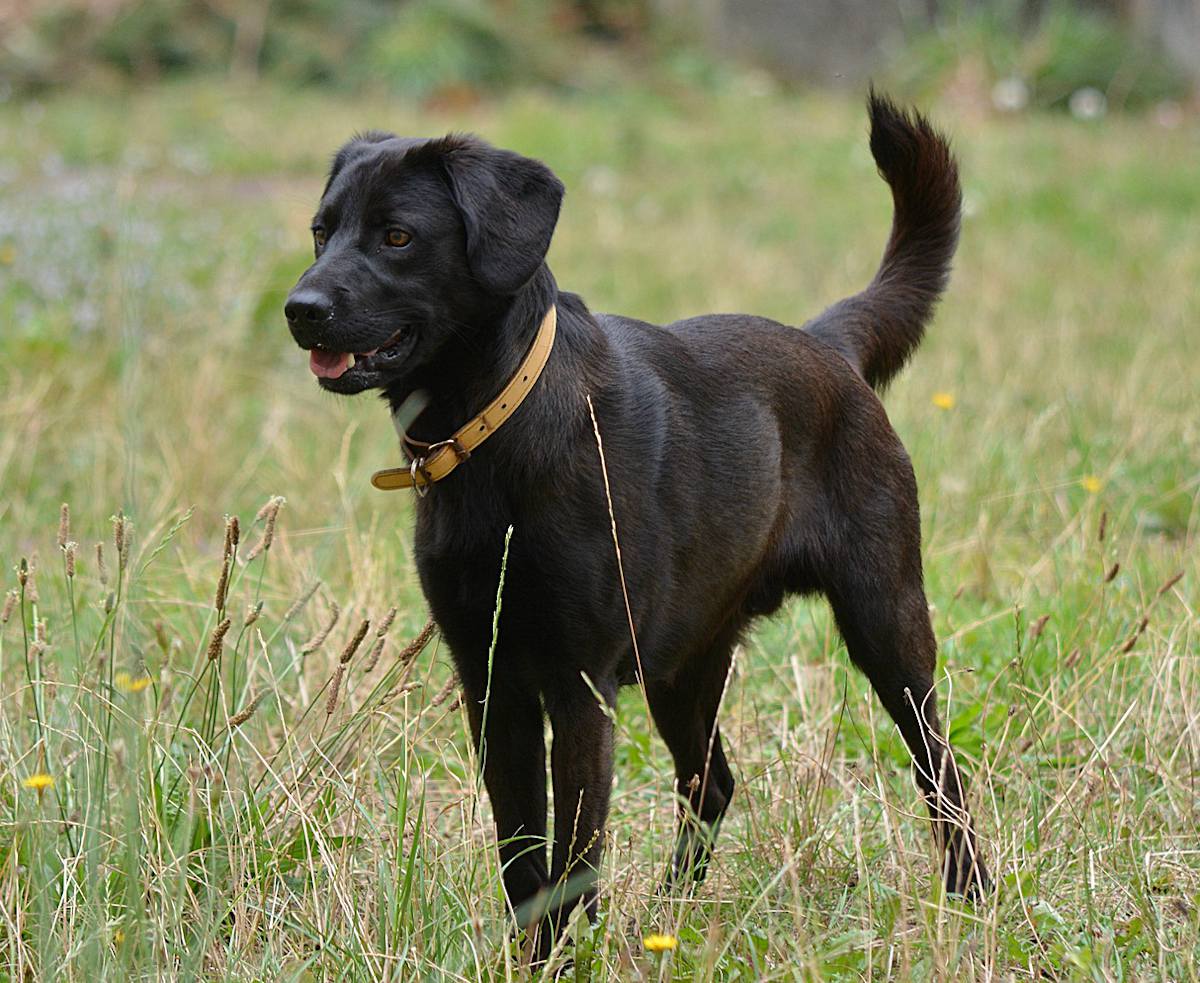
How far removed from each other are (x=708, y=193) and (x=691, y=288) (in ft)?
8.71

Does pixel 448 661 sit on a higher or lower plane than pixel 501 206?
lower

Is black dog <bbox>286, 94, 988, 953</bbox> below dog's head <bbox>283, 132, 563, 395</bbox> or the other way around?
below

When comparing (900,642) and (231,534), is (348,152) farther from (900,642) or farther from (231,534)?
(900,642)

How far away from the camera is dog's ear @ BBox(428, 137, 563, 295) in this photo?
2543mm

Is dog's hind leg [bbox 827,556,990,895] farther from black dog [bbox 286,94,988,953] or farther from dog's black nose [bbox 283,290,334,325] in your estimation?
dog's black nose [bbox 283,290,334,325]

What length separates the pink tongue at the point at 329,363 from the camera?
2564mm

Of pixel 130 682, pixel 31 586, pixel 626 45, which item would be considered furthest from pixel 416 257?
pixel 626 45

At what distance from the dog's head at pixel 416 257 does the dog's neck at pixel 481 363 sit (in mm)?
15

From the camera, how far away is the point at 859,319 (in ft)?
11.2

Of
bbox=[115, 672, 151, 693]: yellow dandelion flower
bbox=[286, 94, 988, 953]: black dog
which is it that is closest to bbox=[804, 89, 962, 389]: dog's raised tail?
bbox=[286, 94, 988, 953]: black dog

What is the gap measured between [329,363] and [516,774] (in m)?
0.79

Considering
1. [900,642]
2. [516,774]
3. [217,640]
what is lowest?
[516,774]

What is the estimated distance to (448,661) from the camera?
3.57 m

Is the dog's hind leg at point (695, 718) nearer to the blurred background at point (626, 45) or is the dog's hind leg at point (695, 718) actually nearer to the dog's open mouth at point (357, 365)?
the dog's open mouth at point (357, 365)
